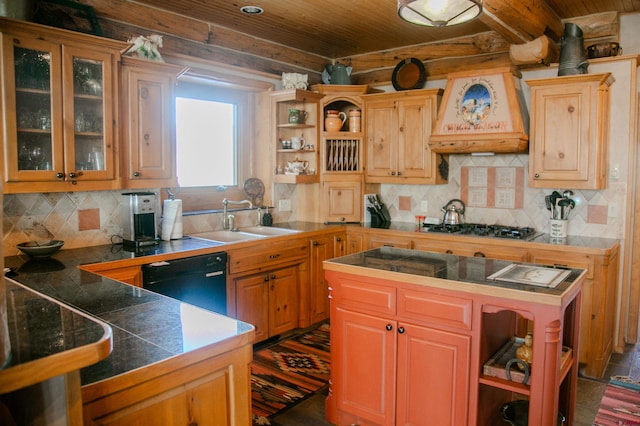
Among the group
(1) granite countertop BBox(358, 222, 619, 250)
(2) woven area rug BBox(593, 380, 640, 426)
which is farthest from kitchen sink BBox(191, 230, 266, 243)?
(2) woven area rug BBox(593, 380, 640, 426)

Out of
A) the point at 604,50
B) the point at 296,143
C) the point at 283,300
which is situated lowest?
the point at 283,300

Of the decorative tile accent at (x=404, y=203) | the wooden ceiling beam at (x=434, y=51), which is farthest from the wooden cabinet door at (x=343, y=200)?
the wooden ceiling beam at (x=434, y=51)

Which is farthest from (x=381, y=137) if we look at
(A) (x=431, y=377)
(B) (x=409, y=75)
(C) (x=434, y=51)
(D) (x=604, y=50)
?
(A) (x=431, y=377)

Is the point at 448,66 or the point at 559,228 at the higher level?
the point at 448,66

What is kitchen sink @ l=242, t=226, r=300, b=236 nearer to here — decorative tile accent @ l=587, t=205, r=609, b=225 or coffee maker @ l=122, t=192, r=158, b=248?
coffee maker @ l=122, t=192, r=158, b=248

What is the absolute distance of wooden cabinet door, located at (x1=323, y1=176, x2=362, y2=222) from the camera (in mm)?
4879

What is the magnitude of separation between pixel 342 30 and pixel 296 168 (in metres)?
1.34

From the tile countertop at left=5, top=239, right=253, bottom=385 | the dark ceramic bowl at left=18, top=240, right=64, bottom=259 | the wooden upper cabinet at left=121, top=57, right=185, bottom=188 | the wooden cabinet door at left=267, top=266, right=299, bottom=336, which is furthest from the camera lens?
the wooden cabinet door at left=267, top=266, right=299, bottom=336

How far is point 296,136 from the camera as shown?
4.96 m

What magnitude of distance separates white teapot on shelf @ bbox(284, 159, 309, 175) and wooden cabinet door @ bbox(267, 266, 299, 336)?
3.26 feet

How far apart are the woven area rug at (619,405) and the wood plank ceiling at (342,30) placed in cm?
260

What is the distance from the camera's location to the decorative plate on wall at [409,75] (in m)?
4.78

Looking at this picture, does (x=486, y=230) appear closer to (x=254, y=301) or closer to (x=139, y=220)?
(x=254, y=301)

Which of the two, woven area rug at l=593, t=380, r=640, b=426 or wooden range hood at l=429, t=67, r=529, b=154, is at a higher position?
wooden range hood at l=429, t=67, r=529, b=154
